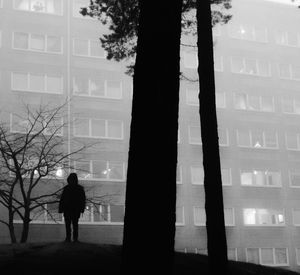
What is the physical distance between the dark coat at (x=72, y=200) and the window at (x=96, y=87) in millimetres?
27035

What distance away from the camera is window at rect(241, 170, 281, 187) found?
137ft

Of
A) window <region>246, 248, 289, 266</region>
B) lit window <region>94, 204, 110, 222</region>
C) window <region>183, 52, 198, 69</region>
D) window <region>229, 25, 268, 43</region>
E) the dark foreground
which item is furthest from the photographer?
window <region>229, 25, 268, 43</region>

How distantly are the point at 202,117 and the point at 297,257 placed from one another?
3367cm

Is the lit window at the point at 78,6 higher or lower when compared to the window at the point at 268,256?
higher

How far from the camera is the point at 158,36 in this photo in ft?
13.8

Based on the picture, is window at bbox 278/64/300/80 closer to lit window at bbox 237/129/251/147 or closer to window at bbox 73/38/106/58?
lit window at bbox 237/129/251/147

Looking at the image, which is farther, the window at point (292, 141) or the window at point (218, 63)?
the window at point (292, 141)

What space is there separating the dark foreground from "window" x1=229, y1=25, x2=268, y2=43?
3579cm

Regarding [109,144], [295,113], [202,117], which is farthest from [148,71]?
[295,113]

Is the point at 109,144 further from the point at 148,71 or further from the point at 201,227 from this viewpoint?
the point at 148,71

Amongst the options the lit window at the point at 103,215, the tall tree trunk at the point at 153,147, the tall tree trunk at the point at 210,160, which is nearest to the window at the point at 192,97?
the lit window at the point at 103,215

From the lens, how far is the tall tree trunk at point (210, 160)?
31.9 ft

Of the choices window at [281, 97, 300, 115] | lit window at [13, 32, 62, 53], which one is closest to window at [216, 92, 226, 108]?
window at [281, 97, 300, 115]

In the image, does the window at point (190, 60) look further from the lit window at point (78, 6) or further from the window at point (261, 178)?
the window at point (261, 178)
